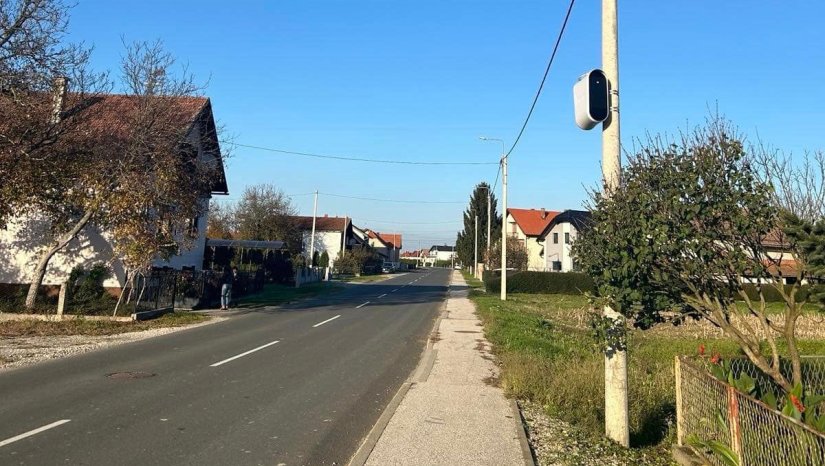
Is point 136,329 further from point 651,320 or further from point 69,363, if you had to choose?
point 651,320

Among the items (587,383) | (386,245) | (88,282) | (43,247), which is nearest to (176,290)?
(88,282)

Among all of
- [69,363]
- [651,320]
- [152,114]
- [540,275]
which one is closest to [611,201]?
[651,320]

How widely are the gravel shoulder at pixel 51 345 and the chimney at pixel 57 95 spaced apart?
6032mm

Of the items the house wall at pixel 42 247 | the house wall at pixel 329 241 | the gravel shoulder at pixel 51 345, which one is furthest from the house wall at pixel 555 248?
the gravel shoulder at pixel 51 345

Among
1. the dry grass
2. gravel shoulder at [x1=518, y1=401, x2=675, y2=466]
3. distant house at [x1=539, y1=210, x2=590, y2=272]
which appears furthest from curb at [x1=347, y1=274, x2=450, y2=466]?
distant house at [x1=539, y1=210, x2=590, y2=272]

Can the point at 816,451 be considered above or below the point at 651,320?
below

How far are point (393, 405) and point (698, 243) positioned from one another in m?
4.30

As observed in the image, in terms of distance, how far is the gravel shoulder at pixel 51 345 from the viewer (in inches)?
452

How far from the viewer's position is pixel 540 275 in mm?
42875

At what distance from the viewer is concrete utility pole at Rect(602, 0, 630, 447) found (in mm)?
6102

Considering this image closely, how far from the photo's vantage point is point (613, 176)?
626 centimetres

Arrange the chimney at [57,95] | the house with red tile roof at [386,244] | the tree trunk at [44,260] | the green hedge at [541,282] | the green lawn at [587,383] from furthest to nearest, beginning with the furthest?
the house with red tile roof at [386,244] < the green hedge at [541,282] < the tree trunk at [44,260] < the chimney at [57,95] < the green lawn at [587,383]

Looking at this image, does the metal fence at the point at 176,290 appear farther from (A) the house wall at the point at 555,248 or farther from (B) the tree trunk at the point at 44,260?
(A) the house wall at the point at 555,248

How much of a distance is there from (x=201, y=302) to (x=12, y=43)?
473 inches
